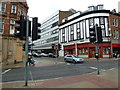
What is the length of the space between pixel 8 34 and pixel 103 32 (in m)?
24.6

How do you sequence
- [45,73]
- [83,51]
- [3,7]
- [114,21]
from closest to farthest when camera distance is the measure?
[45,73], [3,7], [114,21], [83,51]

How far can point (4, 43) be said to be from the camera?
838 inches

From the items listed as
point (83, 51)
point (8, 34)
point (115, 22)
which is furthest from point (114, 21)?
point (8, 34)

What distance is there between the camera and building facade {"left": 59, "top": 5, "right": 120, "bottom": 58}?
1196 inches

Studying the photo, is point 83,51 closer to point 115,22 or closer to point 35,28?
point 115,22

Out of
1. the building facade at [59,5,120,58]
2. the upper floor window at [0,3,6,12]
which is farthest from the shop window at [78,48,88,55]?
the upper floor window at [0,3,6,12]

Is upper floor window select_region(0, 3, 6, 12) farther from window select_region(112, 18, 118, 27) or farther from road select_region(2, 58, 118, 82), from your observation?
window select_region(112, 18, 118, 27)

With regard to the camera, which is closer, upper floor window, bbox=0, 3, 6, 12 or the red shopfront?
upper floor window, bbox=0, 3, 6, 12

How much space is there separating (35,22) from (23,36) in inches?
47.3

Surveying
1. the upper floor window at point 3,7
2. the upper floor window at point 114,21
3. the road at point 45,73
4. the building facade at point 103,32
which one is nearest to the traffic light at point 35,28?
the road at point 45,73

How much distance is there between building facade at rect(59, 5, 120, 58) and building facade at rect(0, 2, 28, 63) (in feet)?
63.2

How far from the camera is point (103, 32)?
31.5 meters

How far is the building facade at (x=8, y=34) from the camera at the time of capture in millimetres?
21281

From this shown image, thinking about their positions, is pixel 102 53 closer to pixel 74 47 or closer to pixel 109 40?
pixel 109 40
